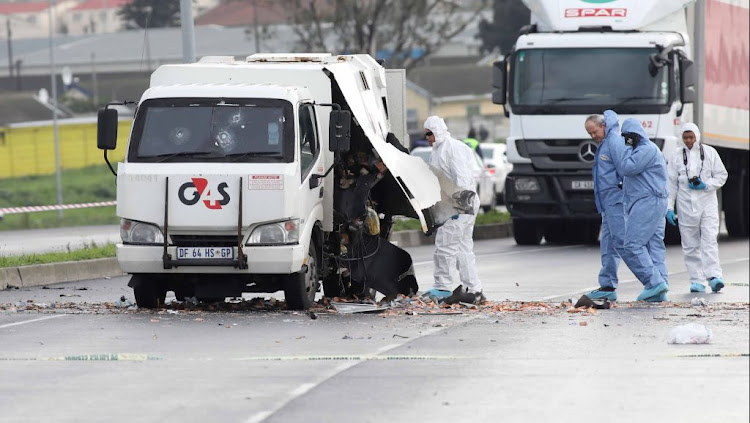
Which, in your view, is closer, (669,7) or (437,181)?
(437,181)

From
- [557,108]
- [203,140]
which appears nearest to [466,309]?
[203,140]

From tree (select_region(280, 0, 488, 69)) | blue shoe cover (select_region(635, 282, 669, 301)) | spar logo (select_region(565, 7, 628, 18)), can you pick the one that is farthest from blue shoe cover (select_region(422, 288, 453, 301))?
tree (select_region(280, 0, 488, 69))

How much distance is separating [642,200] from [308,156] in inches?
125

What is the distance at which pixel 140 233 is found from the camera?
14109 millimetres

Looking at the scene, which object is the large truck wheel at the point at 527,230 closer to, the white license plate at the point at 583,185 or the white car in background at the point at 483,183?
the white license plate at the point at 583,185

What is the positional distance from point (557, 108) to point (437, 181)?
29.1ft

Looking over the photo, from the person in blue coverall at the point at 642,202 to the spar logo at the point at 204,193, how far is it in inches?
→ 150

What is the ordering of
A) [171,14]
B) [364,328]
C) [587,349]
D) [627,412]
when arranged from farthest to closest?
[171,14] < [364,328] < [587,349] < [627,412]

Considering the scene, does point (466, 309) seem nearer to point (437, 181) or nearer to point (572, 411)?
point (437, 181)

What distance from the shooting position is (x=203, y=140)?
14.3m

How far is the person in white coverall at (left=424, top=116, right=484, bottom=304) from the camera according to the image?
15211mm

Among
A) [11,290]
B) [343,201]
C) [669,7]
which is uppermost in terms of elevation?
[669,7]

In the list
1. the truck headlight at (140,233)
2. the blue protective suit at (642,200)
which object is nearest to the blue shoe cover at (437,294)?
the blue protective suit at (642,200)

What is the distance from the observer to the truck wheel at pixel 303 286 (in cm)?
1427
